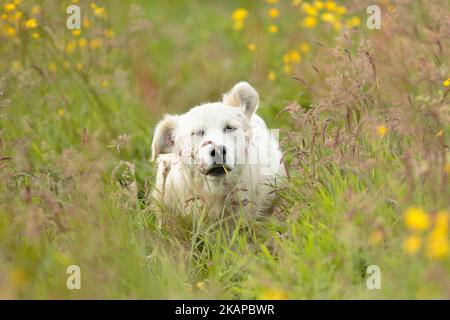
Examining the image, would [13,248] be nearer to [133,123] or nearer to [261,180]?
[261,180]

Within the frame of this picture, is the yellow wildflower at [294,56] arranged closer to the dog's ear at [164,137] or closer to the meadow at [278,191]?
the meadow at [278,191]

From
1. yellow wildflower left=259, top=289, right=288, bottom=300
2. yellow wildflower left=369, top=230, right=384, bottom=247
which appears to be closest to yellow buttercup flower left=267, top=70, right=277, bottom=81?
yellow wildflower left=369, top=230, right=384, bottom=247

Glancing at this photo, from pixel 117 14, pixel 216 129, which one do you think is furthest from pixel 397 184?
pixel 117 14

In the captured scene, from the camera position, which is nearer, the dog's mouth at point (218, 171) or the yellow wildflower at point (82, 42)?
the dog's mouth at point (218, 171)

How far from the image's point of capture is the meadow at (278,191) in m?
3.87

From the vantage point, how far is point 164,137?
5.49 m

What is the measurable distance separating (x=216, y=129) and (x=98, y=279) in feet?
5.02

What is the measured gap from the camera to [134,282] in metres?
4.05

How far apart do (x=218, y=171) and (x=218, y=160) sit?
17 cm

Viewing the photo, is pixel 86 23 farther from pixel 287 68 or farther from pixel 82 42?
pixel 287 68

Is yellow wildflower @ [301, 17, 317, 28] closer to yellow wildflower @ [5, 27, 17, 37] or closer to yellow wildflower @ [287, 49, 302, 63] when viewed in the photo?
yellow wildflower @ [287, 49, 302, 63]

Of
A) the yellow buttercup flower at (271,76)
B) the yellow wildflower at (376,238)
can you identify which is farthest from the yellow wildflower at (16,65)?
the yellow wildflower at (376,238)

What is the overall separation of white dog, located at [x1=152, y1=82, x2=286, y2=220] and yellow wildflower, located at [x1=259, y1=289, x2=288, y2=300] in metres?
1.12

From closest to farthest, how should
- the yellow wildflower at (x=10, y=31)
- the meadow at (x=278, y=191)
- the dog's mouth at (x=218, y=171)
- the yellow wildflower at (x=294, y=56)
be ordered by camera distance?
the meadow at (x=278, y=191), the dog's mouth at (x=218, y=171), the yellow wildflower at (x=10, y=31), the yellow wildflower at (x=294, y=56)
